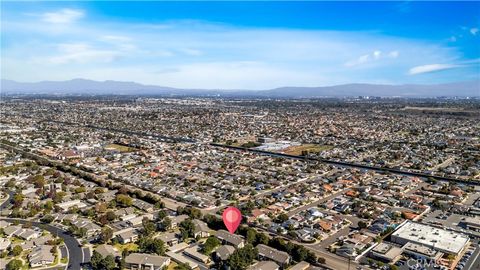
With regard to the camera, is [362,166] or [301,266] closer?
[301,266]

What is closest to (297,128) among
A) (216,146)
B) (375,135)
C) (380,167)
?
(375,135)

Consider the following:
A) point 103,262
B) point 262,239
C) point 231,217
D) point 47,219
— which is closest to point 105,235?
point 103,262

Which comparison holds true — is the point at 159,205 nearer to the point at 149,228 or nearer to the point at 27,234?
the point at 149,228

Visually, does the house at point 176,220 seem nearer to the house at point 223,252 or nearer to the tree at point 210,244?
the tree at point 210,244

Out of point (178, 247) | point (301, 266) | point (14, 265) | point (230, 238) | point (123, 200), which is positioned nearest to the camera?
point (14, 265)

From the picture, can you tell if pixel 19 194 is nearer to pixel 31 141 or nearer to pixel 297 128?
pixel 31 141

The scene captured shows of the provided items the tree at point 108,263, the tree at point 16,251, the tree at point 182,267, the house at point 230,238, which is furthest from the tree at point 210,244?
the tree at point 16,251
